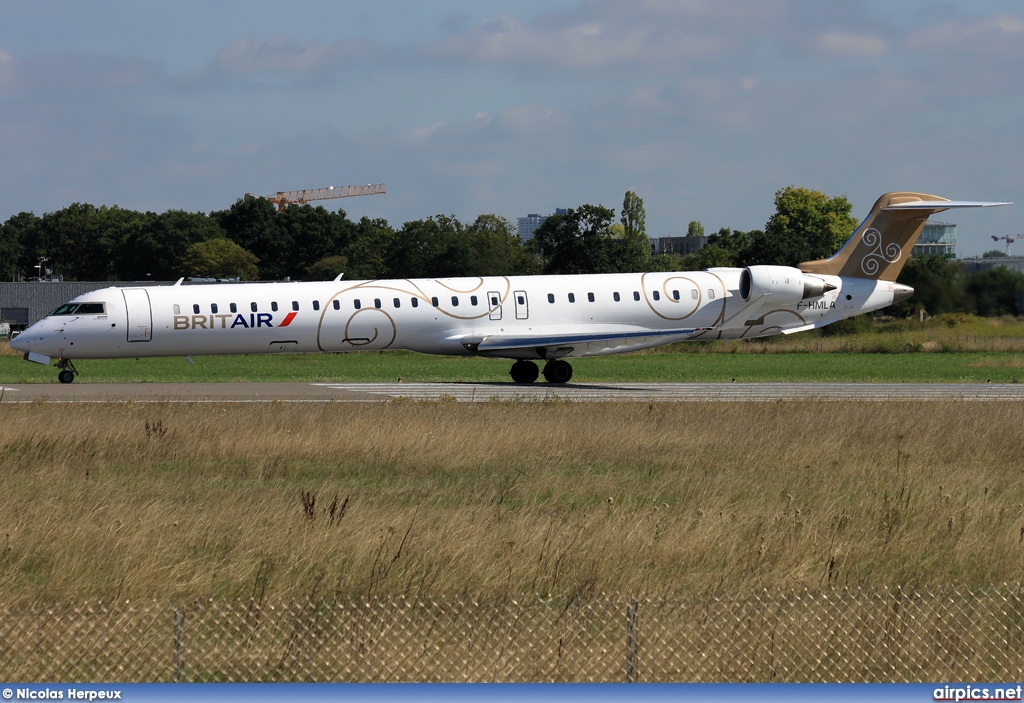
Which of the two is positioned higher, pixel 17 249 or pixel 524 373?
pixel 17 249

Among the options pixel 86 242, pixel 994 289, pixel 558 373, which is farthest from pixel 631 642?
pixel 86 242

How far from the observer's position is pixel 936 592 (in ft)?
40.7

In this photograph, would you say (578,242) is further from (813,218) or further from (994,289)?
(813,218)

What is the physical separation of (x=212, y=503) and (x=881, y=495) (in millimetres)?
9474

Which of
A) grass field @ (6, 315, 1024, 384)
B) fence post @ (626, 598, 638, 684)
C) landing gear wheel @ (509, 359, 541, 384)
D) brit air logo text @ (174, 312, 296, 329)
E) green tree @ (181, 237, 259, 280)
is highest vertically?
green tree @ (181, 237, 259, 280)

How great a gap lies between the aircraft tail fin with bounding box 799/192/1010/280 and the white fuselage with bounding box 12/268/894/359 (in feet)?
2.31

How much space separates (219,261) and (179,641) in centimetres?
10794

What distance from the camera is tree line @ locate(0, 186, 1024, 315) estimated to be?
92875 mm

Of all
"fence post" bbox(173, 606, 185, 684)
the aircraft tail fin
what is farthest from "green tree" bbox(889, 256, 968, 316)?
"fence post" bbox(173, 606, 185, 684)

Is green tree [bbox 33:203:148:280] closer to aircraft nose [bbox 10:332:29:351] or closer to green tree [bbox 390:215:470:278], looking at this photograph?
green tree [bbox 390:215:470:278]

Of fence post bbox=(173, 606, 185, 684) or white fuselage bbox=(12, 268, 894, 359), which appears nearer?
fence post bbox=(173, 606, 185, 684)

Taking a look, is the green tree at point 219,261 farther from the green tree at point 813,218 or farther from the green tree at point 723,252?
the green tree at point 813,218

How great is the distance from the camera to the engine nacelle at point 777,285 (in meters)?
38.6

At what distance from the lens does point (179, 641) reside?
353 inches
